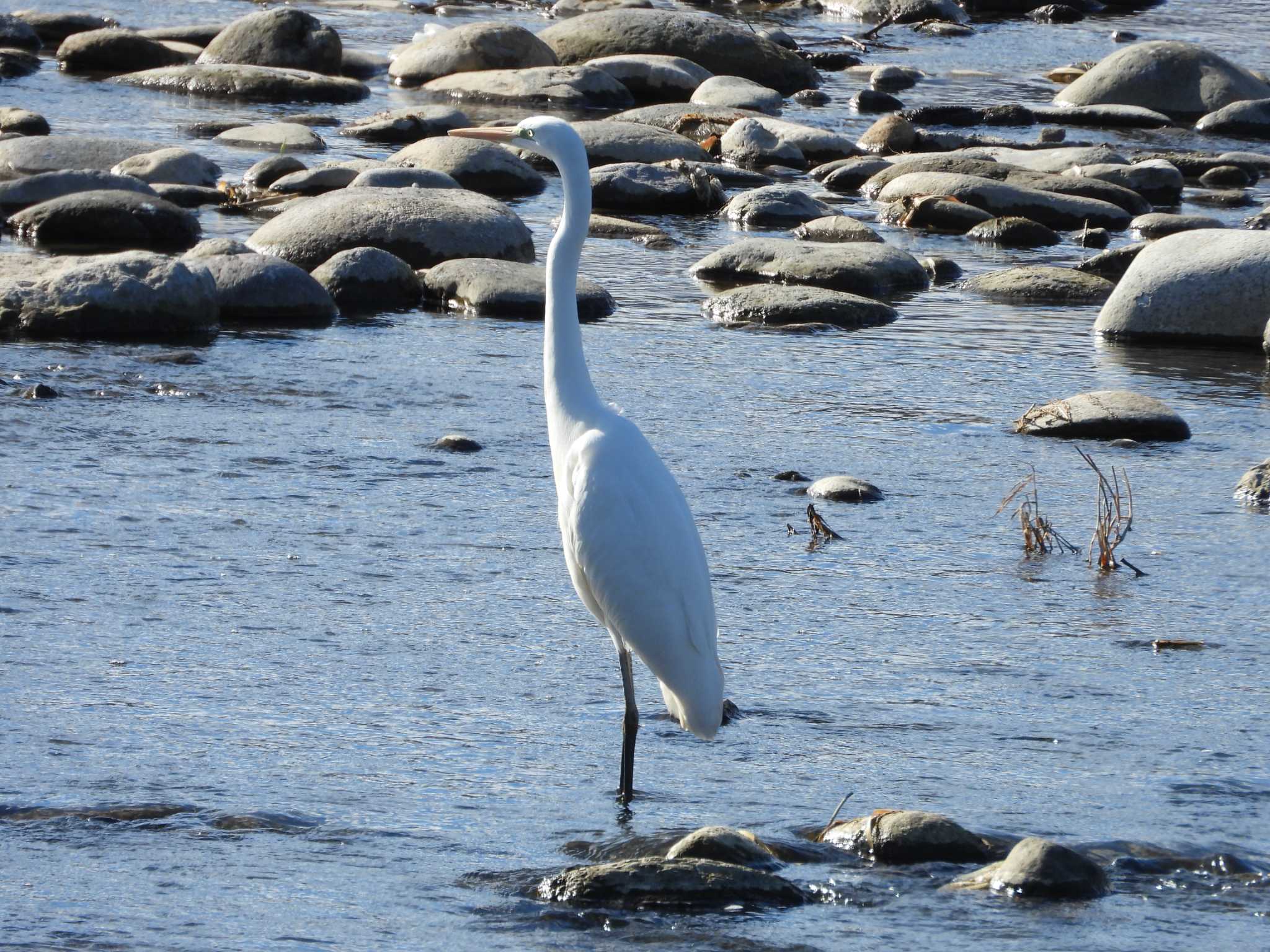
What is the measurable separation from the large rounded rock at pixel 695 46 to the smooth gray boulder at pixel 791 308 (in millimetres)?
10360

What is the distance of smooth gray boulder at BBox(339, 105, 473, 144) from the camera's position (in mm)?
15898

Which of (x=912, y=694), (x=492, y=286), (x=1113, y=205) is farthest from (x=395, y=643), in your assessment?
(x=1113, y=205)

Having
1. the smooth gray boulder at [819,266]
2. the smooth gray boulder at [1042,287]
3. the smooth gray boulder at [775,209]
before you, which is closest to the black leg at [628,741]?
the smooth gray boulder at [819,266]

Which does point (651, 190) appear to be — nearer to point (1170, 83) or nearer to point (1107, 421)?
point (1107, 421)

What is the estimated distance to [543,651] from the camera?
5.56 meters

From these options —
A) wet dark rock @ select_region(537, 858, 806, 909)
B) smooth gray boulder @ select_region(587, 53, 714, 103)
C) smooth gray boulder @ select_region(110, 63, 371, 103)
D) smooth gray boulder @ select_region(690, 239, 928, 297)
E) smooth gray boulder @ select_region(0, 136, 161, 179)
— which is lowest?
wet dark rock @ select_region(537, 858, 806, 909)

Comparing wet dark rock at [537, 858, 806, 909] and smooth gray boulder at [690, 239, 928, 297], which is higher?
smooth gray boulder at [690, 239, 928, 297]

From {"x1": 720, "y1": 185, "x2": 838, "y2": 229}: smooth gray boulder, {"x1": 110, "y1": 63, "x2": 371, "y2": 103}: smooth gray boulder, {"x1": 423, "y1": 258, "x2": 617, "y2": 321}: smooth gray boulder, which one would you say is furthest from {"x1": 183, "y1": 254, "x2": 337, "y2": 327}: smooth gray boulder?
{"x1": 110, "y1": 63, "x2": 371, "y2": 103}: smooth gray boulder

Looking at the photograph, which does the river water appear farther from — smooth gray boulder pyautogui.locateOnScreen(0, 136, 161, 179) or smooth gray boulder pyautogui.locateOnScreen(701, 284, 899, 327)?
smooth gray boulder pyautogui.locateOnScreen(0, 136, 161, 179)

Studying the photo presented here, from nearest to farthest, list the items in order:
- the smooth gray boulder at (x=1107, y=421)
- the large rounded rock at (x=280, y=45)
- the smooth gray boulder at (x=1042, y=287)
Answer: the smooth gray boulder at (x=1107, y=421) < the smooth gray boulder at (x=1042, y=287) < the large rounded rock at (x=280, y=45)

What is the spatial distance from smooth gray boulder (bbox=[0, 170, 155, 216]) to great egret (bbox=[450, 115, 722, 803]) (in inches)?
304

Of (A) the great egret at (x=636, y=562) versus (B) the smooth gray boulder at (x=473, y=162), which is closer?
(A) the great egret at (x=636, y=562)

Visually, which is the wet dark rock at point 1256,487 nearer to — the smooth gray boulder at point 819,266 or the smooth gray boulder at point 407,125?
the smooth gray boulder at point 819,266

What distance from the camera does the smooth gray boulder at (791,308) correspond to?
1029 cm
